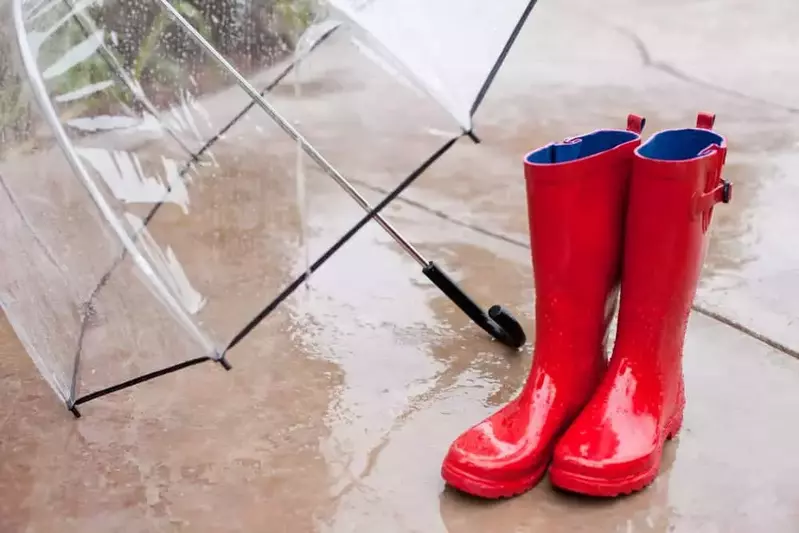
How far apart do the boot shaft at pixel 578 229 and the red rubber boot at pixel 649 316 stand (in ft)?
0.08

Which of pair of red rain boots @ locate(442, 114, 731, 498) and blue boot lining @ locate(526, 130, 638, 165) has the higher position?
blue boot lining @ locate(526, 130, 638, 165)

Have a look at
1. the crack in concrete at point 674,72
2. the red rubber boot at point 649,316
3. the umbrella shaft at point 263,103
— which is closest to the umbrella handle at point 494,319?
the umbrella shaft at point 263,103

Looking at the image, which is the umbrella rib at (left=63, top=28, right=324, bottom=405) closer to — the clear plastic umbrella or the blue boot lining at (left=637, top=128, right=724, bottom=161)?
the clear plastic umbrella

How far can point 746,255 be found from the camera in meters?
1.67

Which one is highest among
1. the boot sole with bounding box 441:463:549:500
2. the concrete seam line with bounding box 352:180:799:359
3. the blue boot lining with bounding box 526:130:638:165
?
the blue boot lining with bounding box 526:130:638:165

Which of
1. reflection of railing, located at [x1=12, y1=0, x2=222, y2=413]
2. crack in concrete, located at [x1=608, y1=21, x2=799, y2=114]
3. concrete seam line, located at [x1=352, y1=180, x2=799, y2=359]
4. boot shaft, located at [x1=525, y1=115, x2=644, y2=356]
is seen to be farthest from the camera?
crack in concrete, located at [x1=608, y1=21, x2=799, y2=114]

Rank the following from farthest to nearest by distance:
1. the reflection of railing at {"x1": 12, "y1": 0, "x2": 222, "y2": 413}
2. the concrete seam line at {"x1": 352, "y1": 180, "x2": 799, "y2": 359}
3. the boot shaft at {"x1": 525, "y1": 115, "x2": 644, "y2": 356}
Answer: the concrete seam line at {"x1": 352, "y1": 180, "x2": 799, "y2": 359} → the boot shaft at {"x1": 525, "y1": 115, "x2": 644, "y2": 356} → the reflection of railing at {"x1": 12, "y1": 0, "x2": 222, "y2": 413}

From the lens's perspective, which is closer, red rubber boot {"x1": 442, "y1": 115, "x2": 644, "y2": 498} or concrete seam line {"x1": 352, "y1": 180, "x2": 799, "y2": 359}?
red rubber boot {"x1": 442, "y1": 115, "x2": 644, "y2": 498}

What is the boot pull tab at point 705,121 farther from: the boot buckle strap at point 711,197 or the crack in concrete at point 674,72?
the crack in concrete at point 674,72

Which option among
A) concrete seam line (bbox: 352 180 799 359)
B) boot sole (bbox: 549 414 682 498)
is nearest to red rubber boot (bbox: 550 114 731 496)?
boot sole (bbox: 549 414 682 498)

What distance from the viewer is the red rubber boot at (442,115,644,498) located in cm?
106

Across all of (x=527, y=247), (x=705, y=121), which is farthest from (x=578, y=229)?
(x=527, y=247)

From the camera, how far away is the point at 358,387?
1.35 metres

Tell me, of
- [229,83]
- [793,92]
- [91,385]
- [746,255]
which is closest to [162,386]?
[91,385]
